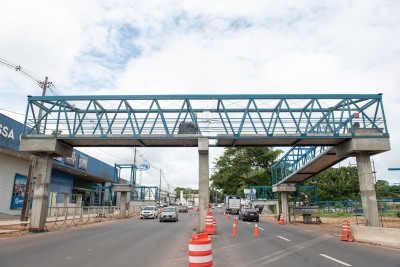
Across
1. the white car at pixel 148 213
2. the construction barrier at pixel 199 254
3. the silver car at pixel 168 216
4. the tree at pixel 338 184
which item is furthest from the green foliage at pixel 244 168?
the construction barrier at pixel 199 254

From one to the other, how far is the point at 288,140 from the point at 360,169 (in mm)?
4754

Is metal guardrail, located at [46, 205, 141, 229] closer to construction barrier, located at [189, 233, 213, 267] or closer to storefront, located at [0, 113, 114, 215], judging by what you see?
storefront, located at [0, 113, 114, 215]

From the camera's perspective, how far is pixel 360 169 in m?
19.6

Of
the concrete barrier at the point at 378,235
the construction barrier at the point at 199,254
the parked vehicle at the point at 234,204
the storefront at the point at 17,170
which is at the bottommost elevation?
the concrete barrier at the point at 378,235

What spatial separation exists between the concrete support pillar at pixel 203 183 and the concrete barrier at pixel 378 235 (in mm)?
8378

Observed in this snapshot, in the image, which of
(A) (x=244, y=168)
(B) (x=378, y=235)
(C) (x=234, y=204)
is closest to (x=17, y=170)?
(B) (x=378, y=235)

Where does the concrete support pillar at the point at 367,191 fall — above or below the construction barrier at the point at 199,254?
above

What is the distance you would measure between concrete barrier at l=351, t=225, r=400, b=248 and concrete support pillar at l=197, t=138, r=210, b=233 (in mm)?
8378

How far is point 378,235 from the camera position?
1500 centimetres

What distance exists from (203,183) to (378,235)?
32.2ft

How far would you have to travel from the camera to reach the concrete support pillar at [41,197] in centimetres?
2012

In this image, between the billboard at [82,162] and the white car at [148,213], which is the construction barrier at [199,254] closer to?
the white car at [148,213]

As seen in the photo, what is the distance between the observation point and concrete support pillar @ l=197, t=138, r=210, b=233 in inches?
746

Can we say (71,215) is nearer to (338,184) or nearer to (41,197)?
(41,197)
